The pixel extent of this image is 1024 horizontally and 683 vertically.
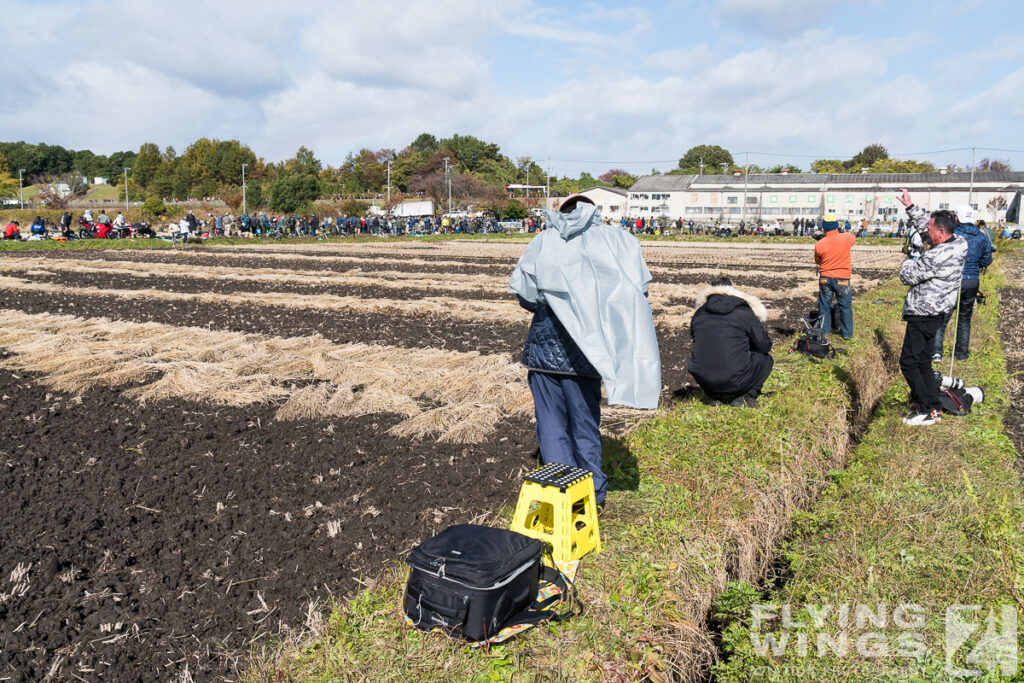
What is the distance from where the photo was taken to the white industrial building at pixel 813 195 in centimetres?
6047

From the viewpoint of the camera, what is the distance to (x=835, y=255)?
29.8ft

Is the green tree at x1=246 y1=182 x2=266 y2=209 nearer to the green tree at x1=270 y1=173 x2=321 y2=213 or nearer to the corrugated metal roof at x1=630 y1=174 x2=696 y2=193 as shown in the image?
the green tree at x1=270 y1=173 x2=321 y2=213

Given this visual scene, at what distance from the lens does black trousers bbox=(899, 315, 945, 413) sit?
5883 millimetres

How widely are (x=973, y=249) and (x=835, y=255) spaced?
1.59 metres

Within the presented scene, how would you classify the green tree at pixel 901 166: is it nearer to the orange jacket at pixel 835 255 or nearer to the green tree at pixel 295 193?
the green tree at pixel 295 193

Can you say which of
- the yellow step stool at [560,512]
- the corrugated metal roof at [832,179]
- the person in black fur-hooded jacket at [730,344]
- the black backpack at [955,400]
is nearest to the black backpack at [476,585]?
the yellow step stool at [560,512]

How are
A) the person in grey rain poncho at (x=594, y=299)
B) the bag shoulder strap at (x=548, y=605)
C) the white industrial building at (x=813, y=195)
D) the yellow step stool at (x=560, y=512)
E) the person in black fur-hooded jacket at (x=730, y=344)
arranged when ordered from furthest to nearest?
the white industrial building at (x=813, y=195)
the person in black fur-hooded jacket at (x=730, y=344)
the person in grey rain poncho at (x=594, y=299)
the yellow step stool at (x=560, y=512)
the bag shoulder strap at (x=548, y=605)

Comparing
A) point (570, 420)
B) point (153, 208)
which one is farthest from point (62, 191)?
point (570, 420)

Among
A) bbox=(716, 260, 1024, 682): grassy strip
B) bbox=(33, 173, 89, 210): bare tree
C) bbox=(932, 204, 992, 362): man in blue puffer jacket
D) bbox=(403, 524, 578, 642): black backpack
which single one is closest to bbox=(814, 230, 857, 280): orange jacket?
bbox=(932, 204, 992, 362): man in blue puffer jacket

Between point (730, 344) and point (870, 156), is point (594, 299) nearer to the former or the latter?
point (730, 344)

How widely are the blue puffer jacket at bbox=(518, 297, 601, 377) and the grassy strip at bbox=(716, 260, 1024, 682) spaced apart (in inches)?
56.2

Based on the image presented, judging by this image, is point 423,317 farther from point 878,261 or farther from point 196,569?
point 878,261

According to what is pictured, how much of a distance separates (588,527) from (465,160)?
9180cm

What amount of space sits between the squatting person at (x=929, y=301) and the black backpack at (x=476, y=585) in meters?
4.24
